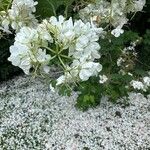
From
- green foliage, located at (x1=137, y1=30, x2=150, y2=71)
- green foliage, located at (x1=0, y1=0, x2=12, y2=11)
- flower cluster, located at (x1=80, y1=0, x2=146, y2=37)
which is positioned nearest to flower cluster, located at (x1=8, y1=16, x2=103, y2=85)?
green foliage, located at (x1=0, y1=0, x2=12, y2=11)

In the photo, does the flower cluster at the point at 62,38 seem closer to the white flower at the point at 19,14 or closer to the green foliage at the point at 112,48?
the white flower at the point at 19,14

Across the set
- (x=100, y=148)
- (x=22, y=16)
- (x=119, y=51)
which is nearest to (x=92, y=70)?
(x=22, y=16)

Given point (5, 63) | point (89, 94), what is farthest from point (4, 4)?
point (5, 63)

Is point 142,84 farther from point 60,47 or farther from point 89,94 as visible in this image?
point 60,47

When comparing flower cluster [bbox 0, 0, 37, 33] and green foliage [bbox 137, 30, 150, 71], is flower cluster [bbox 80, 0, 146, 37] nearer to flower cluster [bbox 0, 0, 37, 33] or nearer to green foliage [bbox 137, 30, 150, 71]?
flower cluster [bbox 0, 0, 37, 33]

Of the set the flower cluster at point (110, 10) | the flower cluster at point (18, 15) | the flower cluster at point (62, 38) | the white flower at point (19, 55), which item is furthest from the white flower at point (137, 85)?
the white flower at point (19, 55)

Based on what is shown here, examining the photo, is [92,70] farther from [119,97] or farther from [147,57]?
[147,57]
